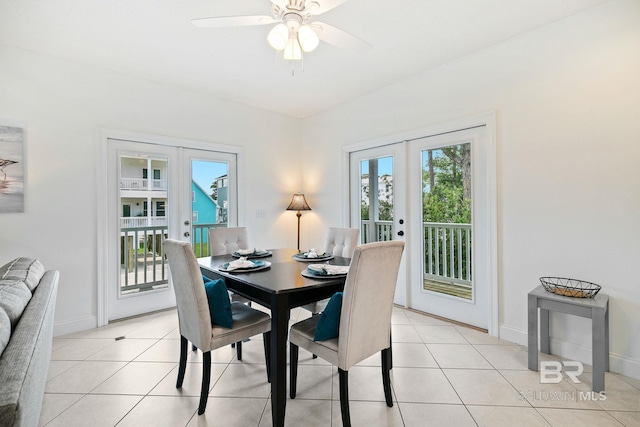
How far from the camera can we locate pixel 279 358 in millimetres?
1471

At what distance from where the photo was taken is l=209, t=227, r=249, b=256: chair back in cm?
282

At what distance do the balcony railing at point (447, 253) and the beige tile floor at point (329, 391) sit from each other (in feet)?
2.13

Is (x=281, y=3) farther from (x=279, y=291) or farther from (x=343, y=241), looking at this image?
(x=343, y=241)

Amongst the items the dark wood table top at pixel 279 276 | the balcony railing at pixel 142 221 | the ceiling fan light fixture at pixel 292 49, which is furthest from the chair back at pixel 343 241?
the balcony railing at pixel 142 221

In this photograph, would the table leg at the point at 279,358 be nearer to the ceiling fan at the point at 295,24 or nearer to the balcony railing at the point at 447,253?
the ceiling fan at the point at 295,24

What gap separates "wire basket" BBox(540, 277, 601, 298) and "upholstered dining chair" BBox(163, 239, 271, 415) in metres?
1.97

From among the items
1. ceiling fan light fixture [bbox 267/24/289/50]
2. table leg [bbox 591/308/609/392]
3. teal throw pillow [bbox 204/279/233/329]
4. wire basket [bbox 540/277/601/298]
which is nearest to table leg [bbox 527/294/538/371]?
wire basket [bbox 540/277/601/298]

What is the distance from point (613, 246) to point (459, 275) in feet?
3.85

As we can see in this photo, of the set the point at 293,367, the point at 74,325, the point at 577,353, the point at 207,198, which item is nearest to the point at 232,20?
the point at 293,367

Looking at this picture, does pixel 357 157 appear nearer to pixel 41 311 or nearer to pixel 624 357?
pixel 624 357

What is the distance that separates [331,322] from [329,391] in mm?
609

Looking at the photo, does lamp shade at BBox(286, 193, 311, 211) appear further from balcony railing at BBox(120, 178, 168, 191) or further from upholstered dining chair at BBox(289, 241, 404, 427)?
upholstered dining chair at BBox(289, 241, 404, 427)

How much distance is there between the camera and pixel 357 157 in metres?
3.80

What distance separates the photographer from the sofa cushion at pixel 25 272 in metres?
1.63
